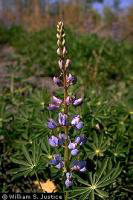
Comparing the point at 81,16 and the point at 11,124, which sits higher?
the point at 81,16

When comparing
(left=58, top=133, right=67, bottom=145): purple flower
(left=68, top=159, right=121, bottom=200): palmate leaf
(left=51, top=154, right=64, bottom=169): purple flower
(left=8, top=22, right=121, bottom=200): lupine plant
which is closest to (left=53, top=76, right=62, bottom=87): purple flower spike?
(left=8, top=22, right=121, bottom=200): lupine plant

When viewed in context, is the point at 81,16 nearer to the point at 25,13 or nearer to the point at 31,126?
the point at 25,13

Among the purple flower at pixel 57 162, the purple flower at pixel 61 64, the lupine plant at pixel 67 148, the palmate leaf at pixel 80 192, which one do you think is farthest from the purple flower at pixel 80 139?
the purple flower at pixel 61 64

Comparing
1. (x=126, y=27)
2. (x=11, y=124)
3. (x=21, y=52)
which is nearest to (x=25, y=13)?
(x=126, y=27)

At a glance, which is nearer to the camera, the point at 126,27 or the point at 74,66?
the point at 74,66

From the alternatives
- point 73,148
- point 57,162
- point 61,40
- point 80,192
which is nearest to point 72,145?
point 73,148

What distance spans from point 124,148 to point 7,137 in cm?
85

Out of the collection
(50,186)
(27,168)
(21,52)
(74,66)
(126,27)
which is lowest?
(50,186)

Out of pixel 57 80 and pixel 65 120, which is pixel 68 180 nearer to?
pixel 65 120

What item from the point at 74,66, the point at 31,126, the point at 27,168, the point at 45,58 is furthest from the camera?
the point at 45,58

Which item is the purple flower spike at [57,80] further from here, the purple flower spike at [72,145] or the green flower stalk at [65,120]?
the purple flower spike at [72,145]

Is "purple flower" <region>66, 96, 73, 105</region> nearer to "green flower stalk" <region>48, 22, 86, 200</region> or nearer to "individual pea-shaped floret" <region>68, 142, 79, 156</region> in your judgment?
"green flower stalk" <region>48, 22, 86, 200</region>

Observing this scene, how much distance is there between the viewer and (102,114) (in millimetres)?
2432

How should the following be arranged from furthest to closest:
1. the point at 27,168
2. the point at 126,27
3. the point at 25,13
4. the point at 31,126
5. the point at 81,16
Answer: the point at 25,13 < the point at 126,27 < the point at 81,16 < the point at 31,126 < the point at 27,168
